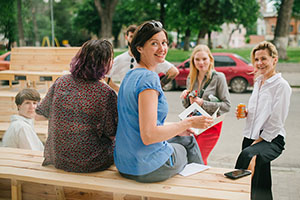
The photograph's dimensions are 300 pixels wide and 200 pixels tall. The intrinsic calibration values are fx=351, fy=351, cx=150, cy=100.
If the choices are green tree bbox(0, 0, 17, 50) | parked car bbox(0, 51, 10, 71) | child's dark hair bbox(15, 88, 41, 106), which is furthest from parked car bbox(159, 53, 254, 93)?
child's dark hair bbox(15, 88, 41, 106)

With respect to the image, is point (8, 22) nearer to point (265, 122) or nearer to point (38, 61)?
point (38, 61)

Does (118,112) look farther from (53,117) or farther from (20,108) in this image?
(20,108)

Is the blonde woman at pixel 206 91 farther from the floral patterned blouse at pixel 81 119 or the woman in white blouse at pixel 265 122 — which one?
the floral patterned blouse at pixel 81 119

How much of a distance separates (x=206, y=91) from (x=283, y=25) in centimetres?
1827

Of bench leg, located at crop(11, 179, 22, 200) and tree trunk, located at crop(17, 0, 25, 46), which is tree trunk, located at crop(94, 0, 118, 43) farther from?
bench leg, located at crop(11, 179, 22, 200)

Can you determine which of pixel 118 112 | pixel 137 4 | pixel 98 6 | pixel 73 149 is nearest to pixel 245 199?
pixel 118 112

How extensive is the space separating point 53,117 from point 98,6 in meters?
23.5

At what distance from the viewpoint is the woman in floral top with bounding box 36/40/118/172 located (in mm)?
2664

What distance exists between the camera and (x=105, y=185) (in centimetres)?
262

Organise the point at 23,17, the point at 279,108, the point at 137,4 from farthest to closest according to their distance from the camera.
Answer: the point at 137,4 → the point at 23,17 → the point at 279,108

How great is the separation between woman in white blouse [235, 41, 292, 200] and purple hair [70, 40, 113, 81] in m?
1.67

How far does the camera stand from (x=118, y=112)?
8.52 feet

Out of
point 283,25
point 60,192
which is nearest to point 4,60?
point 60,192

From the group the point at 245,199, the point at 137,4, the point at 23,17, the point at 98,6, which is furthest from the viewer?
the point at 137,4
